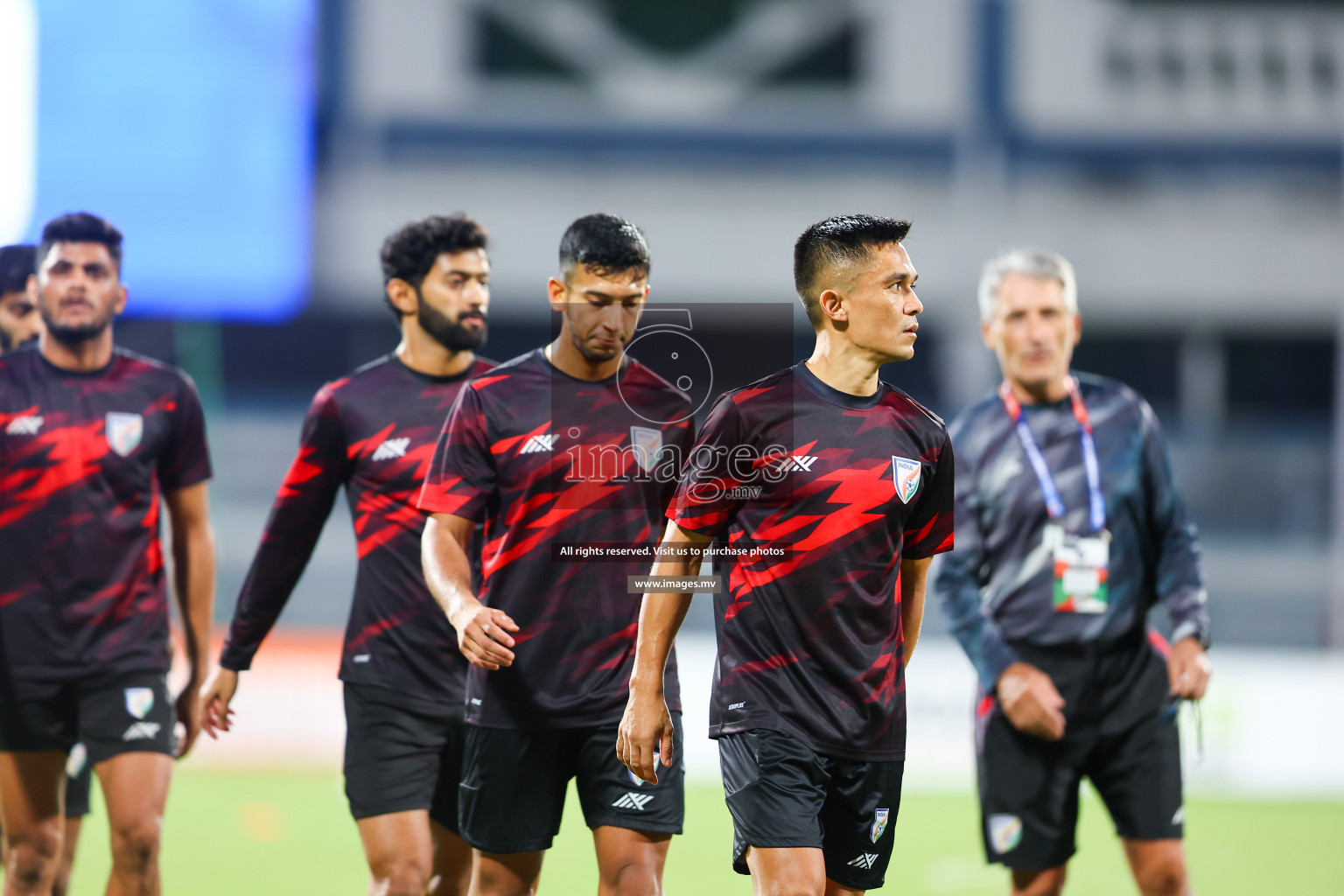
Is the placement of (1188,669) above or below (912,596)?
below

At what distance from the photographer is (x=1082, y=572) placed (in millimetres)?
5105

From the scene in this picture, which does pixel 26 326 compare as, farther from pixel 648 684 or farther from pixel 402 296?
pixel 648 684

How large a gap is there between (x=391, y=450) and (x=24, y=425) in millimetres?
1329

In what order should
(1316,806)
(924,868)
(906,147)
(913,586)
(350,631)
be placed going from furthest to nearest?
1. (906,147)
2. (1316,806)
3. (924,868)
4. (350,631)
5. (913,586)

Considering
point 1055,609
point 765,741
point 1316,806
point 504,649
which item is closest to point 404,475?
point 504,649

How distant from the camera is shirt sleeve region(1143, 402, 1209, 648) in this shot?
4945 mm

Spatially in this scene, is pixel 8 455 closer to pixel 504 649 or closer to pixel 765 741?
pixel 504 649

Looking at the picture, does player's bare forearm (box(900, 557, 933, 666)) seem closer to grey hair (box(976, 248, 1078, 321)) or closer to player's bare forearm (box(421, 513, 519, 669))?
player's bare forearm (box(421, 513, 519, 669))

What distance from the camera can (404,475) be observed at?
4875 mm

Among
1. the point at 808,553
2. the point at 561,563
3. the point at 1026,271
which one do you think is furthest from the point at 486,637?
the point at 1026,271

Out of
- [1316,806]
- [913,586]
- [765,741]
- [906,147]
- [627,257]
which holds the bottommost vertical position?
[1316,806]

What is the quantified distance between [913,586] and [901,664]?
0.82 feet

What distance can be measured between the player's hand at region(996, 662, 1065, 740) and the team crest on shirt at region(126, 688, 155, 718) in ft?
9.60

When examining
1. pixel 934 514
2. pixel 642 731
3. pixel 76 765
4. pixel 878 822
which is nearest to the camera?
pixel 642 731
